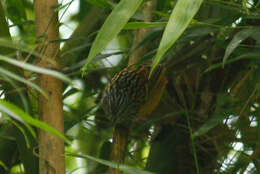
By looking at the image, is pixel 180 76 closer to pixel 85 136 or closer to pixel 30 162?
pixel 85 136

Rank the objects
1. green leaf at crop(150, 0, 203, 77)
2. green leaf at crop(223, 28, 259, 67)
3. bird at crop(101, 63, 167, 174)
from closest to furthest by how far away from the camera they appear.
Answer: green leaf at crop(150, 0, 203, 77)
green leaf at crop(223, 28, 259, 67)
bird at crop(101, 63, 167, 174)

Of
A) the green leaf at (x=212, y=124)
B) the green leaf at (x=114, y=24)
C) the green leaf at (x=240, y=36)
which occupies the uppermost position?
the green leaf at (x=240, y=36)

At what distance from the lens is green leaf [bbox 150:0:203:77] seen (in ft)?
1.68

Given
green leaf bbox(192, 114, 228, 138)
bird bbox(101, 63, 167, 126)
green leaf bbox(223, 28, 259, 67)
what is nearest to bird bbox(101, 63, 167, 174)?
bird bbox(101, 63, 167, 126)

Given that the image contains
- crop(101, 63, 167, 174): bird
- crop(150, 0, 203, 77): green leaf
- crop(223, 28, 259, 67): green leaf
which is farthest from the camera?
crop(101, 63, 167, 174): bird

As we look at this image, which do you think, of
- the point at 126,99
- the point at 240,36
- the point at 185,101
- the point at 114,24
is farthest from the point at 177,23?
the point at 185,101

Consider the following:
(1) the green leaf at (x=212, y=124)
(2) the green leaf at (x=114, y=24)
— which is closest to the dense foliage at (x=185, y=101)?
(1) the green leaf at (x=212, y=124)

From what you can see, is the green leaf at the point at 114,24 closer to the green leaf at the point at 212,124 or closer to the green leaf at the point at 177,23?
the green leaf at the point at 177,23

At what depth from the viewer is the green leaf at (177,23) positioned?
1.68ft

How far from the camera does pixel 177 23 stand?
0.52 metres

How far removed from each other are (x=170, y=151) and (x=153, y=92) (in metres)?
0.24

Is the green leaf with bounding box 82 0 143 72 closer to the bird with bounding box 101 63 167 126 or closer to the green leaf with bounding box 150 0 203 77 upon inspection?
the green leaf with bounding box 150 0 203 77

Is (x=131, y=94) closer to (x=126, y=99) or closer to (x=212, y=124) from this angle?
(x=126, y=99)

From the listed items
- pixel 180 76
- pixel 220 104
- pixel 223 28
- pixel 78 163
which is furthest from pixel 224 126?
pixel 78 163
